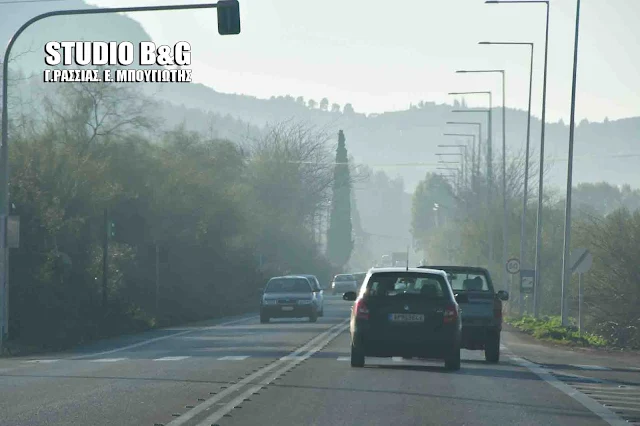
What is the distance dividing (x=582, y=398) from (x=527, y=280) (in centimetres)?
3277

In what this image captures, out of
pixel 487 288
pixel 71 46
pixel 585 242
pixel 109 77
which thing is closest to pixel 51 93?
pixel 109 77

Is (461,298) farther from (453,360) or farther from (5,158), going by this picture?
(5,158)

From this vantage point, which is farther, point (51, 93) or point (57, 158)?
point (51, 93)

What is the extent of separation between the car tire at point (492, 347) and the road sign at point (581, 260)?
39.8 ft

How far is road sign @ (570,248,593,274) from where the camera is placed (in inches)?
1465

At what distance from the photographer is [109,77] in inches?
2391

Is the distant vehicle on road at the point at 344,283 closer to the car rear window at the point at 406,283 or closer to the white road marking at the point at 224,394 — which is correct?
the white road marking at the point at 224,394

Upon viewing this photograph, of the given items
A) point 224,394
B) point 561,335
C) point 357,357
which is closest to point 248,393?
point 224,394

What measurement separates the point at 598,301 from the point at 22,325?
17322 millimetres

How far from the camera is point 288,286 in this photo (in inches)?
1860

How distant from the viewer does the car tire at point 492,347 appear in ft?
83.1

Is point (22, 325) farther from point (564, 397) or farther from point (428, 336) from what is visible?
point (564, 397)

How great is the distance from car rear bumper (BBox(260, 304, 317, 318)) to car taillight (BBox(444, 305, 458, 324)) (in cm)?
2441

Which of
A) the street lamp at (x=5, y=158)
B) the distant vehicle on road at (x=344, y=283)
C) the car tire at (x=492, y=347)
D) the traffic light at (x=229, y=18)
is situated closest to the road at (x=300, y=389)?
the car tire at (x=492, y=347)
